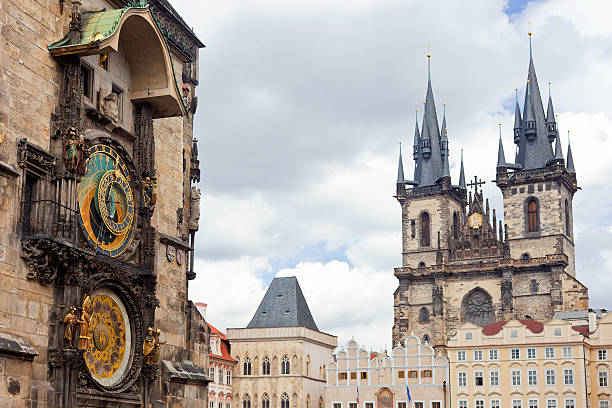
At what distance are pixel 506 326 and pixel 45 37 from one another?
178 feet

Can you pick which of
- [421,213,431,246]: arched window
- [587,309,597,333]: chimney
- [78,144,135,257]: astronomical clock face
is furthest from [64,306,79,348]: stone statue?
[421,213,431,246]: arched window

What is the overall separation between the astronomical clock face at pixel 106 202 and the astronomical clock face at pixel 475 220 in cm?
6672

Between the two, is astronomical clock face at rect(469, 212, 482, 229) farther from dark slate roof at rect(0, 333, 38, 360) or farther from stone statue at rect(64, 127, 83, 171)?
dark slate roof at rect(0, 333, 38, 360)

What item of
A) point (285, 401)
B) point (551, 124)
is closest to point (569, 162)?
point (551, 124)

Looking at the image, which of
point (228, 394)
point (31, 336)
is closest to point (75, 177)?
point (31, 336)

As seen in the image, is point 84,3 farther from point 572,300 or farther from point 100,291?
point 572,300

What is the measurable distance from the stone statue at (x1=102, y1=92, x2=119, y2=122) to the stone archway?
179 feet

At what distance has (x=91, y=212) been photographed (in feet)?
47.0

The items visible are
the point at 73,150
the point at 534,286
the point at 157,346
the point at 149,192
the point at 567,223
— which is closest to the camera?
the point at 73,150

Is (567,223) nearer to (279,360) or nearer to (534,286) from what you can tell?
(534,286)

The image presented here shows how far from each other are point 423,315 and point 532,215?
13.2 metres

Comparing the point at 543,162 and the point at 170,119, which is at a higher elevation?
the point at 543,162

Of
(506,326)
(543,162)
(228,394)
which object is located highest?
(543,162)

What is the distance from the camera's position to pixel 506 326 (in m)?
63.3
